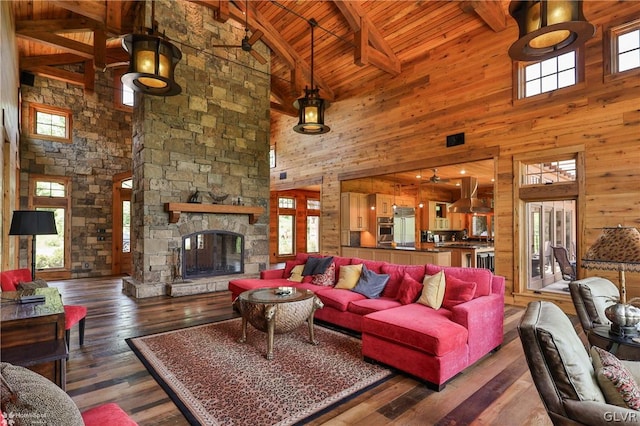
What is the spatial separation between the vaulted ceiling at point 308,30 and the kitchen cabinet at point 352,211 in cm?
264

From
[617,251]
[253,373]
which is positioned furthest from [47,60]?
[617,251]

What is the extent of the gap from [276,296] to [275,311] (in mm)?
337

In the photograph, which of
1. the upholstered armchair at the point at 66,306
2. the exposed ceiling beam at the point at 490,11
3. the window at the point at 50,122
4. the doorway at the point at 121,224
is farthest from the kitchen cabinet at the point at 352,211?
the window at the point at 50,122

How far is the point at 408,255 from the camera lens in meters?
7.07

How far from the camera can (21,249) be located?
7598 mm

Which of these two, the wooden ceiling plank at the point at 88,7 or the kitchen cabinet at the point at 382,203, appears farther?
the kitchen cabinet at the point at 382,203

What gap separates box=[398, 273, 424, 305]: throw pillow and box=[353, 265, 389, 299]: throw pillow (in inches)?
12.3

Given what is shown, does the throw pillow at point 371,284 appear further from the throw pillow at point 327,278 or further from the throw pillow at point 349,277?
the throw pillow at point 327,278

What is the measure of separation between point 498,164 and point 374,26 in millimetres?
3610

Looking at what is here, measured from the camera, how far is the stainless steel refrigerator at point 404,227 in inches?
397

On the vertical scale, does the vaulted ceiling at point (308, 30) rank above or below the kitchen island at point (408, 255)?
above

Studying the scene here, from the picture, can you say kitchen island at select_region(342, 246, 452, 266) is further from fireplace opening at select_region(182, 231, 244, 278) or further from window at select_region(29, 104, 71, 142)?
window at select_region(29, 104, 71, 142)

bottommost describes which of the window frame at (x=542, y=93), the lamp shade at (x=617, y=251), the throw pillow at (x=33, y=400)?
the throw pillow at (x=33, y=400)

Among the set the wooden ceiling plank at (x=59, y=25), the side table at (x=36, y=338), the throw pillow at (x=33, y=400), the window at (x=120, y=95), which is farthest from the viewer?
the window at (x=120, y=95)
